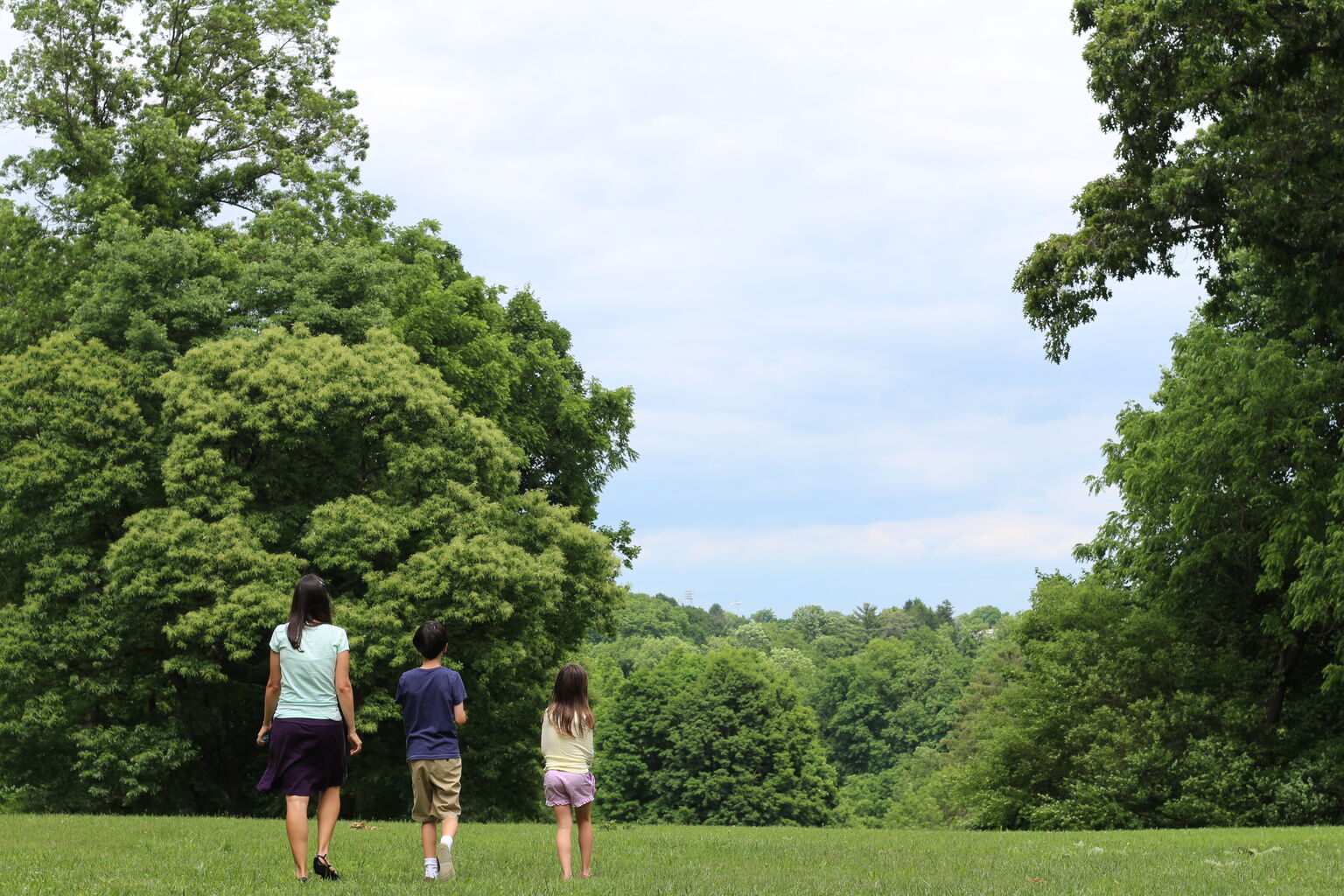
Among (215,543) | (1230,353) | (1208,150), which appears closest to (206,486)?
(215,543)

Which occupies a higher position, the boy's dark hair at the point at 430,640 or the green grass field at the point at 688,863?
the boy's dark hair at the point at 430,640

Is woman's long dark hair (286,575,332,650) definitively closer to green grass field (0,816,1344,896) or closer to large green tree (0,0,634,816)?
green grass field (0,816,1344,896)

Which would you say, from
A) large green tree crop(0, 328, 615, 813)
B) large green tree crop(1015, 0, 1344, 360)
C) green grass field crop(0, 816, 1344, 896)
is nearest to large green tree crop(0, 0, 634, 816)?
large green tree crop(0, 328, 615, 813)

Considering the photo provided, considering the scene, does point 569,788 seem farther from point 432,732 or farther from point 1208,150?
point 1208,150

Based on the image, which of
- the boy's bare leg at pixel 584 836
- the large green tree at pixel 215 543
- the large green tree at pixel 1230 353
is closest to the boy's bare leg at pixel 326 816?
the boy's bare leg at pixel 584 836

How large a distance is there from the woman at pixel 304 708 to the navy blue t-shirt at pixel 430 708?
2.50 feet

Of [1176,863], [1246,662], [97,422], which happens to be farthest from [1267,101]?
[97,422]

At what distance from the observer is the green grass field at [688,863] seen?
30.1 feet

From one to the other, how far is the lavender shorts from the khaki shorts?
759mm

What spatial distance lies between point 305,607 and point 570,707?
223 cm

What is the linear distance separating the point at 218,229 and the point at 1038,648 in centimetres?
2712

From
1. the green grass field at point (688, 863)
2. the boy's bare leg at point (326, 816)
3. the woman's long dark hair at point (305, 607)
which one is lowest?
the green grass field at point (688, 863)

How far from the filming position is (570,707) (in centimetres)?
995

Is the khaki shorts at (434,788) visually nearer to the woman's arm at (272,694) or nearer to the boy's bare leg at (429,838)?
the boy's bare leg at (429,838)
